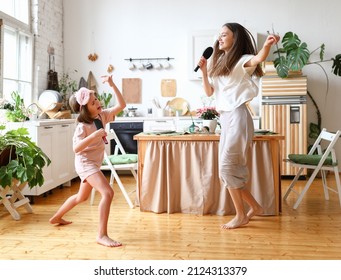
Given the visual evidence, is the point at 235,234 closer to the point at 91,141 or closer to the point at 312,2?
the point at 91,141

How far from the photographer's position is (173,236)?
3092mm

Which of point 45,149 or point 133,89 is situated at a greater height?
point 133,89

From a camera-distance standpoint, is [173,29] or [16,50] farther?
[173,29]

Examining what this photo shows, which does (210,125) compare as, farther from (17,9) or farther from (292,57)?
(17,9)

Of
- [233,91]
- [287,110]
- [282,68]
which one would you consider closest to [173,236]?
[233,91]

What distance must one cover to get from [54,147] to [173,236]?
2273 millimetres

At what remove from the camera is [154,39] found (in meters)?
6.65

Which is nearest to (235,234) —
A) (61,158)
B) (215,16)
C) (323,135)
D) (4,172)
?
(323,135)

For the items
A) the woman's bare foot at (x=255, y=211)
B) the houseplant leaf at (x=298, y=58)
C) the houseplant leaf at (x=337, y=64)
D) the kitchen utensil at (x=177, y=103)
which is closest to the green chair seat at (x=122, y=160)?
the woman's bare foot at (x=255, y=211)

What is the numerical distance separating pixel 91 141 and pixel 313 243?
1718 millimetres

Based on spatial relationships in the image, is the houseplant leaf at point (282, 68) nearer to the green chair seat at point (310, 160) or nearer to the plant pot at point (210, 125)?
the green chair seat at point (310, 160)

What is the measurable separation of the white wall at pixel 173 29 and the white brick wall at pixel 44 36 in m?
0.18

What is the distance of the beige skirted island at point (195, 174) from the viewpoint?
364 cm
